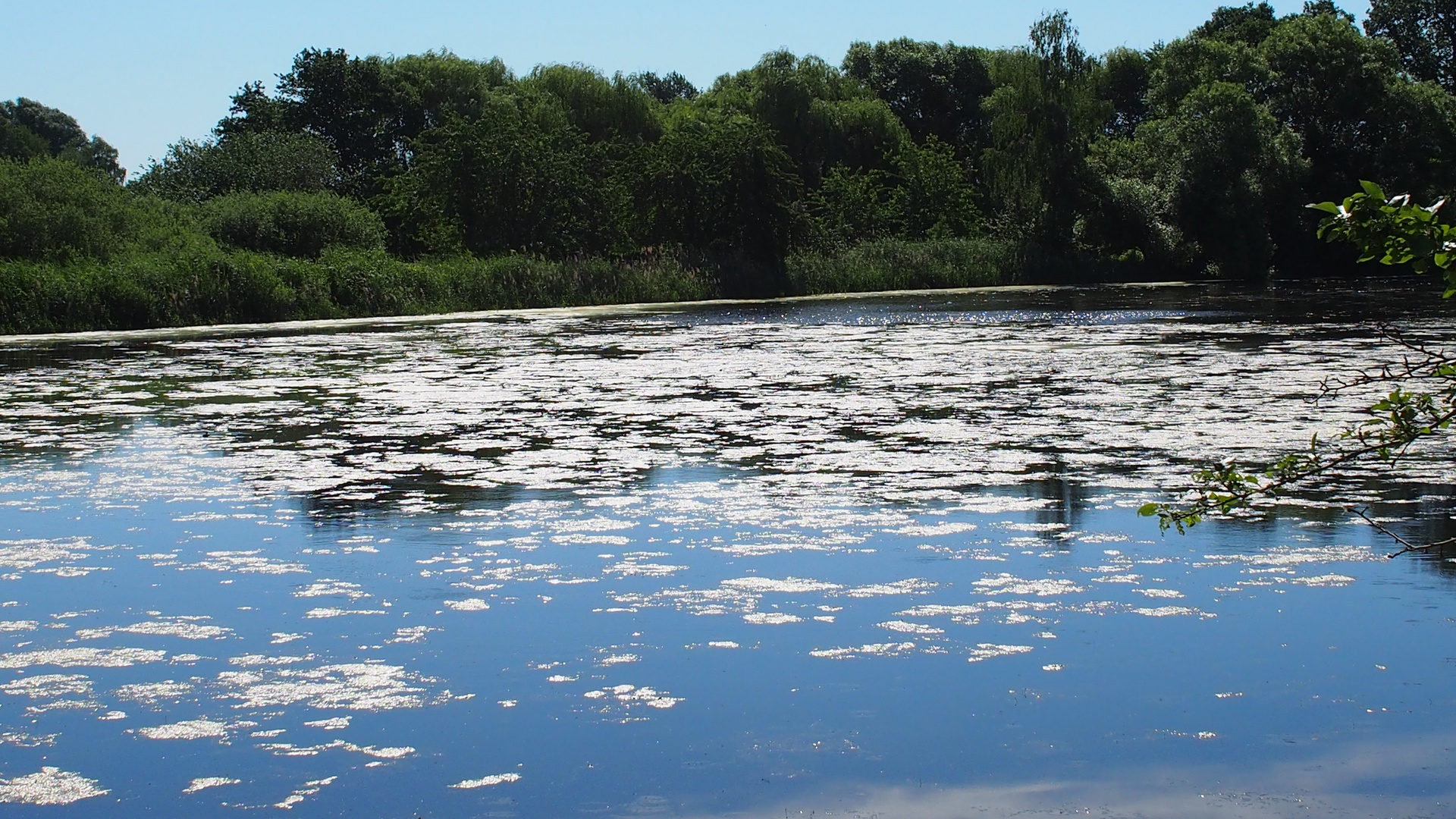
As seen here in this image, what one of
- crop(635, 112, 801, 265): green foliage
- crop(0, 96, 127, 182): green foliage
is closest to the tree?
crop(635, 112, 801, 265): green foliage

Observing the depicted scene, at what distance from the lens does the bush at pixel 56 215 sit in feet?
99.9

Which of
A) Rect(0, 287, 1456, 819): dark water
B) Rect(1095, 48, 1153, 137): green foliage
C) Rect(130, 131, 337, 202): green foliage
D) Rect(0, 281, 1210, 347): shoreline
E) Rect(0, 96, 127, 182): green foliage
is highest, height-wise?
Rect(0, 96, 127, 182): green foliage

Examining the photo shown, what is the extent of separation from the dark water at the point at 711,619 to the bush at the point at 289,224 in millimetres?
23888

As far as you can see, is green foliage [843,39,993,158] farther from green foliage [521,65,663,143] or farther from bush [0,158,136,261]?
bush [0,158,136,261]

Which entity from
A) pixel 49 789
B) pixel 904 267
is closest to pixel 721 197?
pixel 904 267

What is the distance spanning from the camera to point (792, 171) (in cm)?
4800

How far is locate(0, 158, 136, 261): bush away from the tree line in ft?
0.20

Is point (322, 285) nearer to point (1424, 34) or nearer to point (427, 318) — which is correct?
point (427, 318)

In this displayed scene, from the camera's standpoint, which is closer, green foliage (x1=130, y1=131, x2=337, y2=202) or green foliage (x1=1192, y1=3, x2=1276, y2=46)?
green foliage (x1=130, y1=131, x2=337, y2=202)

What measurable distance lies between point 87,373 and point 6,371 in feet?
4.29

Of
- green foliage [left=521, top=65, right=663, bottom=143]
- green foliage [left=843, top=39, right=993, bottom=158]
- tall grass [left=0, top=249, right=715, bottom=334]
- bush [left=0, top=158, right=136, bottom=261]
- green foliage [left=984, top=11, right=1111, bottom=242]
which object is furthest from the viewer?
green foliage [left=843, top=39, right=993, bottom=158]

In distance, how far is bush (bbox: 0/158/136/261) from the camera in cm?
3045

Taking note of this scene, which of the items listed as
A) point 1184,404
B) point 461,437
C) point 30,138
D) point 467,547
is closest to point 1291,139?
point 1184,404

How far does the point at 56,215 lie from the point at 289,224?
22.2 feet
